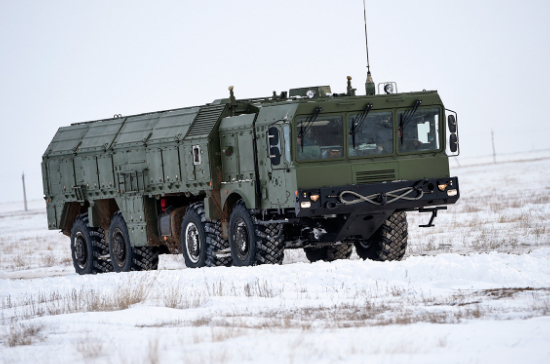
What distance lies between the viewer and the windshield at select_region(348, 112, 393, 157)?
18141mm

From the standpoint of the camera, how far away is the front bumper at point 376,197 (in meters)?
17.6

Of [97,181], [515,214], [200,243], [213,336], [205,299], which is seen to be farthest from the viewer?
→ [515,214]

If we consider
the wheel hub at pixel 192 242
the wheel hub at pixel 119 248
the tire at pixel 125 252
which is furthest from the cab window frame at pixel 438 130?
the wheel hub at pixel 119 248

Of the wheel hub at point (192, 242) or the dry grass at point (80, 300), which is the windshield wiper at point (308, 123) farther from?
the wheel hub at point (192, 242)

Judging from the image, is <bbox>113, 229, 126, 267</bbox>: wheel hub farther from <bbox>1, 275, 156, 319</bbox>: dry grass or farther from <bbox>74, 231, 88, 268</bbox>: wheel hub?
<bbox>1, 275, 156, 319</bbox>: dry grass

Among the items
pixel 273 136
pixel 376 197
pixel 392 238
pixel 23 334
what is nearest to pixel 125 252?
pixel 392 238

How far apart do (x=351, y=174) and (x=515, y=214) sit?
1452 cm

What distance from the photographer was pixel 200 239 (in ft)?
68.2

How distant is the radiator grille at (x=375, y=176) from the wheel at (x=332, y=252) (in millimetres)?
3966

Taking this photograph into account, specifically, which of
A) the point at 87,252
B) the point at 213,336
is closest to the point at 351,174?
the point at 213,336

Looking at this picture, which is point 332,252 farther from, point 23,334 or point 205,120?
point 23,334

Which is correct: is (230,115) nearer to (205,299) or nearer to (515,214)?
(205,299)

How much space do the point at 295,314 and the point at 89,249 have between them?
523 inches

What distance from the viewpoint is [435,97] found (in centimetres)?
1867
